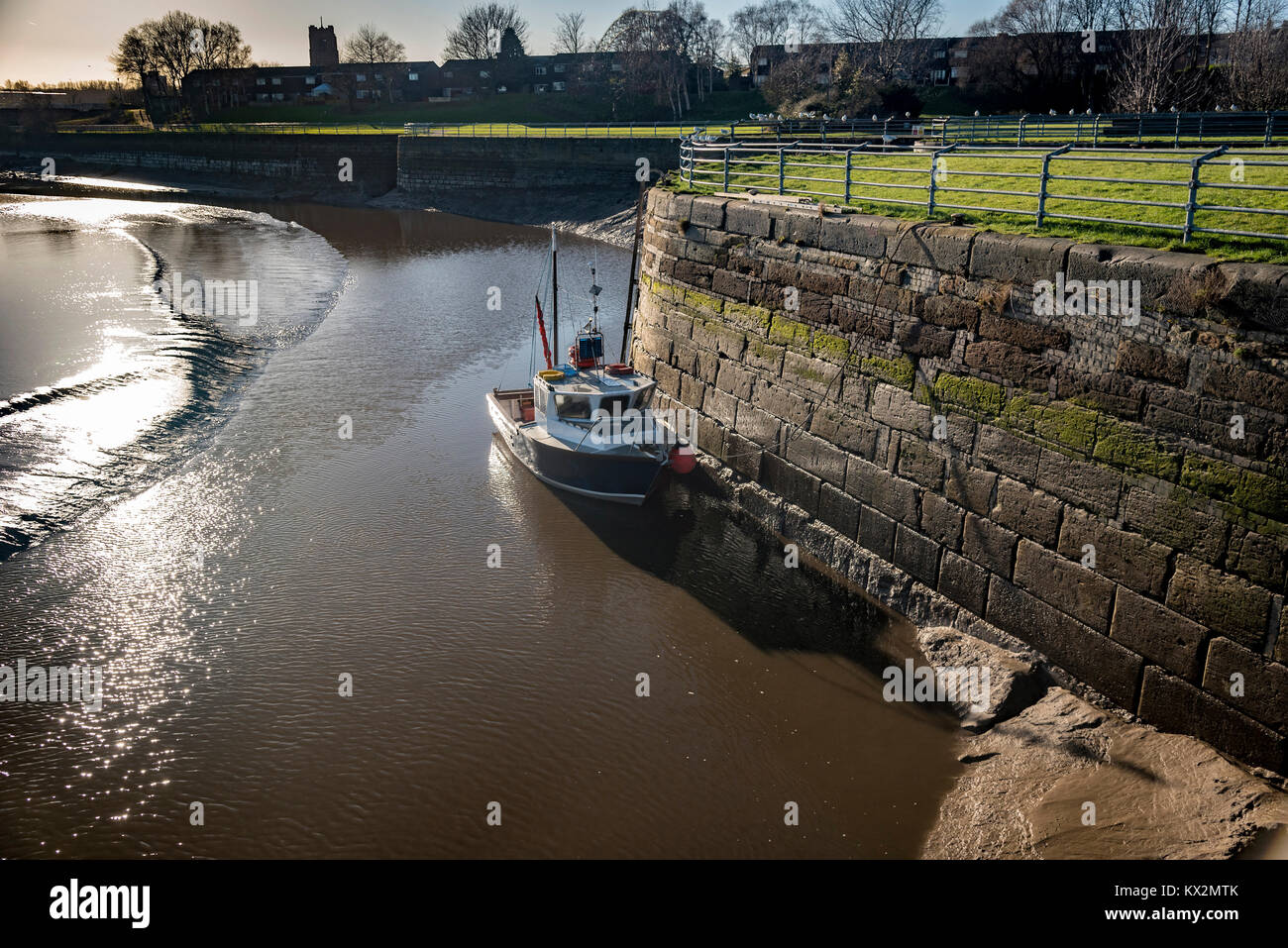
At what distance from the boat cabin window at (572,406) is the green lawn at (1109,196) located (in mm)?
5047

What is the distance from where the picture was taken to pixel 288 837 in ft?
27.5

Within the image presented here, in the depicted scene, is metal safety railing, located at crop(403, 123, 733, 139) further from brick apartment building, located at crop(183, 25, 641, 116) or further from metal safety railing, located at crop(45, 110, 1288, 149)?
brick apartment building, located at crop(183, 25, 641, 116)

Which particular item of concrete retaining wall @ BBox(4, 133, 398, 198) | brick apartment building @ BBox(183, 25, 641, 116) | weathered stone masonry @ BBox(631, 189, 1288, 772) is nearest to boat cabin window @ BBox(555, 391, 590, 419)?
weathered stone masonry @ BBox(631, 189, 1288, 772)

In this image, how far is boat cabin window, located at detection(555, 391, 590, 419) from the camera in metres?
15.2

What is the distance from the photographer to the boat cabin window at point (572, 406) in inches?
598

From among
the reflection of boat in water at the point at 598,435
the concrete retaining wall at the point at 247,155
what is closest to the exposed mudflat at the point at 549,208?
the concrete retaining wall at the point at 247,155

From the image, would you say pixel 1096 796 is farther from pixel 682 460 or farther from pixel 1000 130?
pixel 1000 130

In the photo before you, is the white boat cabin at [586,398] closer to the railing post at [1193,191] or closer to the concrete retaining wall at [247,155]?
the railing post at [1193,191]

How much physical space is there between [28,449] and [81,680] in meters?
7.88

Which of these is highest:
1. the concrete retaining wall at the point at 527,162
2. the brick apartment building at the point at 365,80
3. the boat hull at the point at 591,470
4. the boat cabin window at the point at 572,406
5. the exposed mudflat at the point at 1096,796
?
the brick apartment building at the point at 365,80

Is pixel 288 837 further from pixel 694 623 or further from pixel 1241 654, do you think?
pixel 1241 654

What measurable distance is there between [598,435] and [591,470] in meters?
0.61

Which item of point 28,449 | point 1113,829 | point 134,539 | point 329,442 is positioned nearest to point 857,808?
point 1113,829

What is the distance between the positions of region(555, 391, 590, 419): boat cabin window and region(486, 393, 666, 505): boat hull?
61 cm
